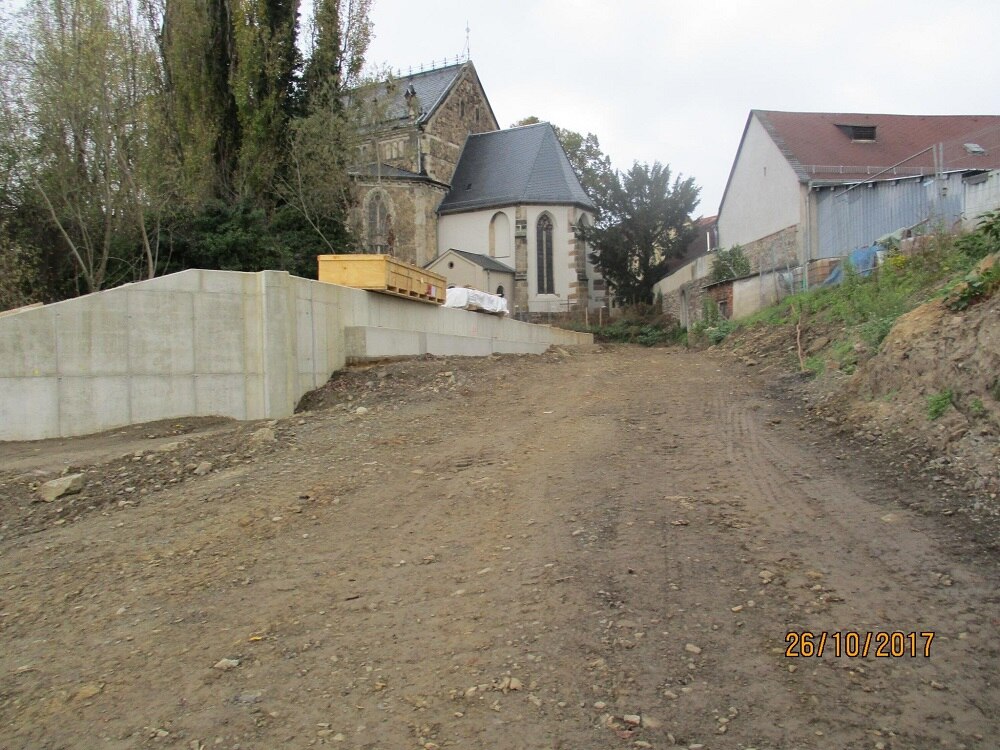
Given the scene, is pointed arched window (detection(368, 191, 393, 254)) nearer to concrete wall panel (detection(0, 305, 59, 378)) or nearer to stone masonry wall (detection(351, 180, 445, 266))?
stone masonry wall (detection(351, 180, 445, 266))

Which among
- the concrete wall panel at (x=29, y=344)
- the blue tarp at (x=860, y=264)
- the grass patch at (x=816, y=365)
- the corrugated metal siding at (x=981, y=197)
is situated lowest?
the grass patch at (x=816, y=365)

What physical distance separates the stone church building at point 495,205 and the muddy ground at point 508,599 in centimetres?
2951

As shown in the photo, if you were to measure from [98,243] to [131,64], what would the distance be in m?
4.25

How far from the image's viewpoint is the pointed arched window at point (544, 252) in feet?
125

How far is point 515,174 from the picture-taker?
38812mm

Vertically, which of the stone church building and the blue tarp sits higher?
the stone church building

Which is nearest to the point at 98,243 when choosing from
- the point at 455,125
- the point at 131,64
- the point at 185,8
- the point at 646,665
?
the point at 131,64

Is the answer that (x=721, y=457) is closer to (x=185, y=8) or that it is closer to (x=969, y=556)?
(x=969, y=556)

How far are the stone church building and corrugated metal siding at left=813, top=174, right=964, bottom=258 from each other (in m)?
17.0

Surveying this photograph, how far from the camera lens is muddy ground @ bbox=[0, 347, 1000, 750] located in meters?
3.58

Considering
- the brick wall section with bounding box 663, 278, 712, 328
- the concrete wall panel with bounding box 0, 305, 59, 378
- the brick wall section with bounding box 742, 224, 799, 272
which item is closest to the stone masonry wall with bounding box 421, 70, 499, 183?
the brick wall section with bounding box 663, 278, 712, 328

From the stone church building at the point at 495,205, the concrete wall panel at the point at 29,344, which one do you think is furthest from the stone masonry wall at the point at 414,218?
the concrete wall panel at the point at 29,344

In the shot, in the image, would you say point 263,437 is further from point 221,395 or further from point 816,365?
point 816,365

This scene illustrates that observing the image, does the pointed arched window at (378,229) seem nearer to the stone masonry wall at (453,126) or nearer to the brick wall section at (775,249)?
the stone masonry wall at (453,126)
